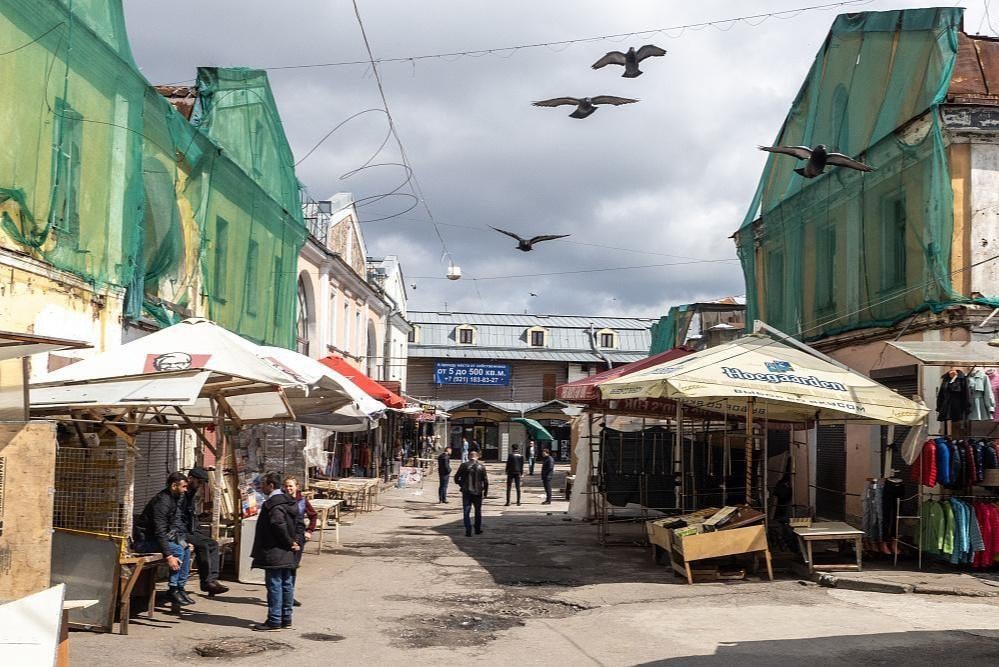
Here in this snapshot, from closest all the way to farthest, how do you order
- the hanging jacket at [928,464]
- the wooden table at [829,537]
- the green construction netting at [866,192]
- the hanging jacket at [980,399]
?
the wooden table at [829,537] < the hanging jacket at [980,399] < the hanging jacket at [928,464] < the green construction netting at [866,192]

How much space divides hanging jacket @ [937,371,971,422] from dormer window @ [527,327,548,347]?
1855 inches

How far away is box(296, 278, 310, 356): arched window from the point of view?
28188 millimetres

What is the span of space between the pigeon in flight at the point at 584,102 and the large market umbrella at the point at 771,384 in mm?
3498

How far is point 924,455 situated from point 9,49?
12.3 meters

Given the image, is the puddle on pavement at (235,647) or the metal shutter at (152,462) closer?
the puddle on pavement at (235,647)

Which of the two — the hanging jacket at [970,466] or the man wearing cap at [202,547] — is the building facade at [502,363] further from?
the man wearing cap at [202,547]

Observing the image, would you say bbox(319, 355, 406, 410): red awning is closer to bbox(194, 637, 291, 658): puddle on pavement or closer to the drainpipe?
bbox(194, 637, 291, 658): puddle on pavement

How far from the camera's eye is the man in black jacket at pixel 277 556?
9.70 meters

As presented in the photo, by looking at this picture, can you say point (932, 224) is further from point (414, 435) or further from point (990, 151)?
point (414, 435)

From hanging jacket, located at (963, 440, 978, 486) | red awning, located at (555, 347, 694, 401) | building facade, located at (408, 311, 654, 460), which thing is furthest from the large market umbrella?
building facade, located at (408, 311, 654, 460)

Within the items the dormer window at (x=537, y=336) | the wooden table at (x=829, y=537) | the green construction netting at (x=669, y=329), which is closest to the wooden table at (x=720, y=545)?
the wooden table at (x=829, y=537)

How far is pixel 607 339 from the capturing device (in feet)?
201

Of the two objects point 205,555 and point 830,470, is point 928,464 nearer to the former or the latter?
point 830,470

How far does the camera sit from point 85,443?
35.3 ft
